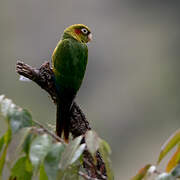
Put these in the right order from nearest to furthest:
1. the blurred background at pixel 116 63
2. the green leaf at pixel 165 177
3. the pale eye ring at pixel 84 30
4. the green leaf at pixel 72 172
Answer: the green leaf at pixel 165 177, the green leaf at pixel 72 172, the pale eye ring at pixel 84 30, the blurred background at pixel 116 63

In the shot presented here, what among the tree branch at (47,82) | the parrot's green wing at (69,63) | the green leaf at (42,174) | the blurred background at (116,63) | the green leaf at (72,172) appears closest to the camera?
the green leaf at (42,174)

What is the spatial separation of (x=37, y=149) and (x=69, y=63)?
2598 millimetres

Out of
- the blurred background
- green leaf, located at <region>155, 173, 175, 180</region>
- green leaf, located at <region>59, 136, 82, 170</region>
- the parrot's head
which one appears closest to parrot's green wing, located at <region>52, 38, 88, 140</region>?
the parrot's head

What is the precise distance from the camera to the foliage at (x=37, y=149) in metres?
2.10

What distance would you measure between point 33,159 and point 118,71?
79.7ft

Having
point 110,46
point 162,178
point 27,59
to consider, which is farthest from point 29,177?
point 110,46

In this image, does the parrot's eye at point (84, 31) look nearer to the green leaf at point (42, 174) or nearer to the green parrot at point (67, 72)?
the green parrot at point (67, 72)

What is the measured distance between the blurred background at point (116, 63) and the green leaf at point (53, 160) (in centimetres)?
1665

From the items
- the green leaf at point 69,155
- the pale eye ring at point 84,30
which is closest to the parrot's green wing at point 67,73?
the pale eye ring at point 84,30

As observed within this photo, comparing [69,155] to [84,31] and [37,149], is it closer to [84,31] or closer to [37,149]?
[37,149]

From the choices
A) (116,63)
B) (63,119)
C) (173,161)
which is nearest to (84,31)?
(63,119)

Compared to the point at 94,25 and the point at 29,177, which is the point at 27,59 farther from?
the point at 29,177

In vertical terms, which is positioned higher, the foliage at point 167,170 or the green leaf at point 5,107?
the green leaf at point 5,107

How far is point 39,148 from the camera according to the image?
210 centimetres
